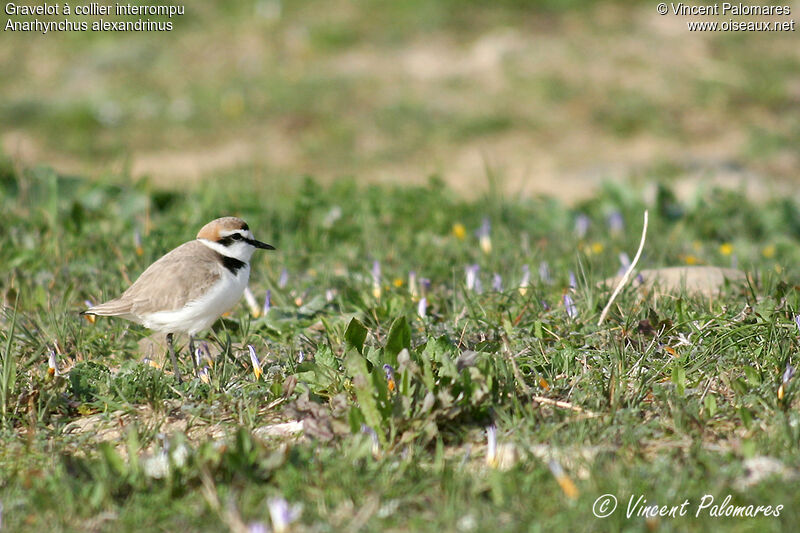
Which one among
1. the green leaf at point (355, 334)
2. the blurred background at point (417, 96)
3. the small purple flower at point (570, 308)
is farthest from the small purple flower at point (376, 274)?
the blurred background at point (417, 96)

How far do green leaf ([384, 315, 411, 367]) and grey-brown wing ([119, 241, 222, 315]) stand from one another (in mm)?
1018

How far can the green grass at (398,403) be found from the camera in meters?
3.14

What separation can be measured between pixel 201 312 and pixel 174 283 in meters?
0.21

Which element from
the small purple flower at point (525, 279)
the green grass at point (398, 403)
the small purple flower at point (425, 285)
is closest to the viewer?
the green grass at point (398, 403)

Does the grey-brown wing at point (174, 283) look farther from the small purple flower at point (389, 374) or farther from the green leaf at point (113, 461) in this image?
the green leaf at point (113, 461)

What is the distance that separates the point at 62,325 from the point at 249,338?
3.07 ft

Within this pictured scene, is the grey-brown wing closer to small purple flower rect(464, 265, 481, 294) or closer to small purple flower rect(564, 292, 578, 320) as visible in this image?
small purple flower rect(464, 265, 481, 294)

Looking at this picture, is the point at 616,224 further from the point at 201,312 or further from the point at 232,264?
the point at 201,312

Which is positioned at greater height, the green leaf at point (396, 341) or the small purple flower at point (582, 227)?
the green leaf at point (396, 341)

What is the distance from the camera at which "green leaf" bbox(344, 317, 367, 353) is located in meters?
4.07

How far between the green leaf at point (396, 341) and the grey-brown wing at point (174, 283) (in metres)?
1.02

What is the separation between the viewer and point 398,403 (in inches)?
143

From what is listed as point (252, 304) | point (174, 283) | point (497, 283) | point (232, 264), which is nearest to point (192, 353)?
point (174, 283)

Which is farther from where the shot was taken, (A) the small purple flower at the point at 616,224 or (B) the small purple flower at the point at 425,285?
(A) the small purple flower at the point at 616,224
